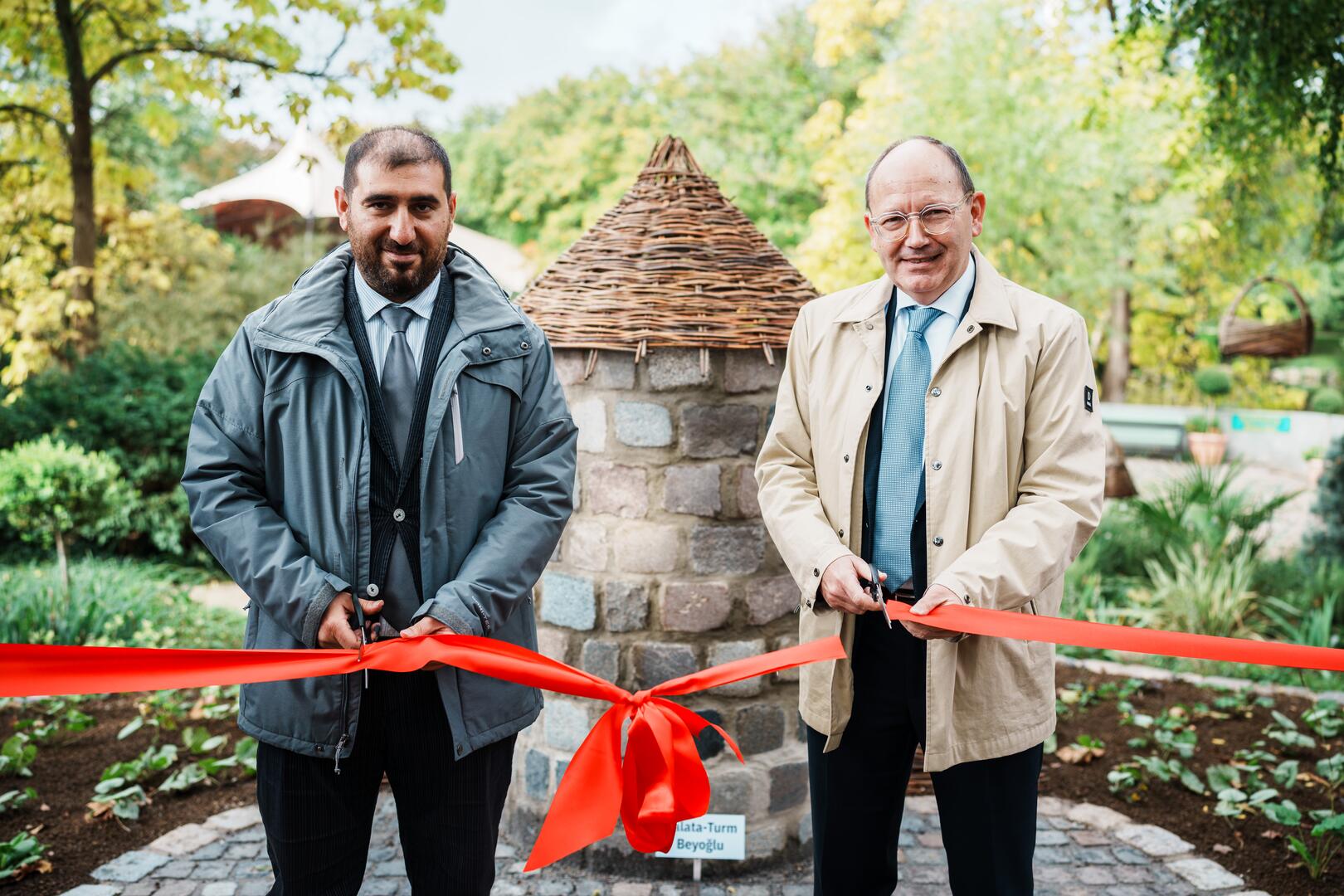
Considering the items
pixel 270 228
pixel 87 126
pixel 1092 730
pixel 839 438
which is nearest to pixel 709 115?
pixel 270 228

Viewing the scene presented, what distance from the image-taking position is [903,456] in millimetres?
2545

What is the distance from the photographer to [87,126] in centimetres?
870

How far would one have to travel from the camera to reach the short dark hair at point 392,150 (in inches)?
93.3

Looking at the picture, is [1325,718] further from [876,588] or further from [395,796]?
[395,796]

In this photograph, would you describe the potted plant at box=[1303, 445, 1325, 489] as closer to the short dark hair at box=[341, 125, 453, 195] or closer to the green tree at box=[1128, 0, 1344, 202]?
the green tree at box=[1128, 0, 1344, 202]

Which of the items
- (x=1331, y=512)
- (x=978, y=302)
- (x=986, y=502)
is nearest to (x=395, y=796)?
(x=986, y=502)

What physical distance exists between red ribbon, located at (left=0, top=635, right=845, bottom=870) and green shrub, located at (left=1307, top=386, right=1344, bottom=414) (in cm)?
2019

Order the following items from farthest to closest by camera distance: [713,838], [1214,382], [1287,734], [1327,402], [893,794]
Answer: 1. [1214,382]
2. [1327,402]
3. [1287,734]
4. [713,838]
5. [893,794]

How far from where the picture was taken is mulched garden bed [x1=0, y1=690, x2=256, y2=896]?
398 centimetres

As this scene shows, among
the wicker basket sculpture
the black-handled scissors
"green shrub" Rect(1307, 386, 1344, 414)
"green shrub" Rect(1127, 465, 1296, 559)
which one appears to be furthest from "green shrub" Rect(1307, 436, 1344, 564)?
"green shrub" Rect(1307, 386, 1344, 414)

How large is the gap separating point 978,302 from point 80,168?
8692mm

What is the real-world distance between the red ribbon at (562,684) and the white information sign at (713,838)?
0.99 m

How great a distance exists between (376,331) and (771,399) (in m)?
1.72

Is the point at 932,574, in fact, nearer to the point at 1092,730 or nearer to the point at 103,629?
the point at 1092,730
